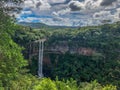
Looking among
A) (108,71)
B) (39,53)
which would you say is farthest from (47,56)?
(108,71)

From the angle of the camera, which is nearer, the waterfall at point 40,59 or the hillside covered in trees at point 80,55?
the hillside covered in trees at point 80,55

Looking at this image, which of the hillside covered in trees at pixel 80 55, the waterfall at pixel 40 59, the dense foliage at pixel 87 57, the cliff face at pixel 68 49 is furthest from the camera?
the waterfall at pixel 40 59

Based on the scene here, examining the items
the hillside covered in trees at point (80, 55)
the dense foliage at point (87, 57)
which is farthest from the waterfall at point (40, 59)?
the dense foliage at point (87, 57)

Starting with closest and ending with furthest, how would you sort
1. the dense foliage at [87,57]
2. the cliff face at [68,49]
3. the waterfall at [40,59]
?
the dense foliage at [87,57], the cliff face at [68,49], the waterfall at [40,59]

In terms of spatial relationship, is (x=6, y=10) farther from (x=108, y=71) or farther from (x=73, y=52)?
(x=73, y=52)

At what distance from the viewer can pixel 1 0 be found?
13867 millimetres

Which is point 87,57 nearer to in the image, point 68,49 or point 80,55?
point 80,55

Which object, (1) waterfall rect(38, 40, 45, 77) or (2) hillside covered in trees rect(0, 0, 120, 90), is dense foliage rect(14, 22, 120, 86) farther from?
(1) waterfall rect(38, 40, 45, 77)

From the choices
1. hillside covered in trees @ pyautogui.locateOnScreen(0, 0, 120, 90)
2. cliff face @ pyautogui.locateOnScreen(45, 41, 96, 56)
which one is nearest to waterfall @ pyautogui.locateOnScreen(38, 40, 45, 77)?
hillside covered in trees @ pyautogui.locateOnScreen(0, 0, 120, 90)

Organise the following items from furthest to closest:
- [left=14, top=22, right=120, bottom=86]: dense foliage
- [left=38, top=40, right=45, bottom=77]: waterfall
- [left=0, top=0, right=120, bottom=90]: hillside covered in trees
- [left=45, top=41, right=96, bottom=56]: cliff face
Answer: [left=38, top=40, right=45, bottom=77]: waterfall < [left=45, top=41, right=96, bottom=56]: cliff face < [left=14, top=22, right=120, bottom=86]: dense foliage < [left=0, top=0, right=120, bottom=90]: hillside covered in trees

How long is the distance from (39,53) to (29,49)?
2826 mm

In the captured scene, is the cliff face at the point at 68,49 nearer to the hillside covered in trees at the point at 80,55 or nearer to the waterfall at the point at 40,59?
the hillside covered in trees at the point at 80,55

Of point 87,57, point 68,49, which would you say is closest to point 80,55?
point 87,57

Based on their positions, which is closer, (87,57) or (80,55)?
(87,57)
